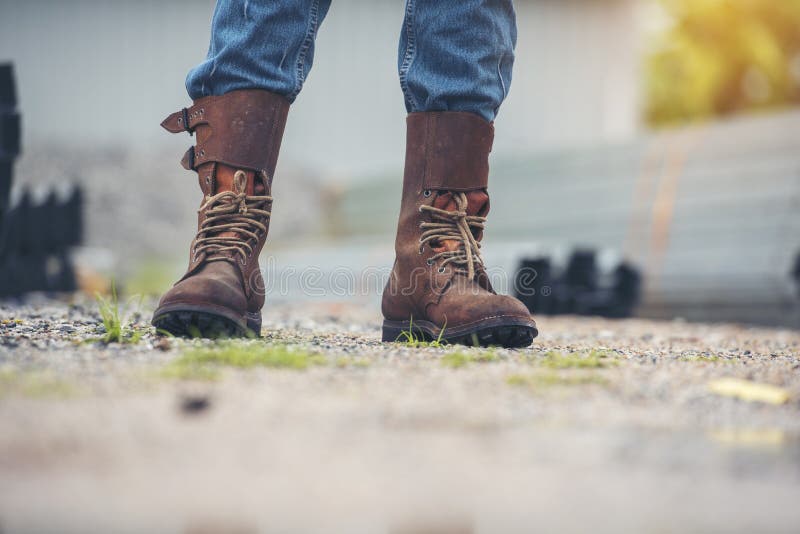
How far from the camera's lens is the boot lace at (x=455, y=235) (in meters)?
1.77

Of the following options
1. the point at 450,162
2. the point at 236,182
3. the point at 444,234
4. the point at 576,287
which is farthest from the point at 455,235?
the point at 576,287

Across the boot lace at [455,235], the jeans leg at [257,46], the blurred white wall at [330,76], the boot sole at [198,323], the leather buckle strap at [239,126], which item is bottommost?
the boot sole at [198,323]

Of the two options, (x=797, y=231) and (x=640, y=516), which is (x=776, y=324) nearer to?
(x=797, y=231)

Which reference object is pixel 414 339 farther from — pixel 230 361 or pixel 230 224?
pixel 230 361

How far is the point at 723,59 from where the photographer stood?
1415 cm

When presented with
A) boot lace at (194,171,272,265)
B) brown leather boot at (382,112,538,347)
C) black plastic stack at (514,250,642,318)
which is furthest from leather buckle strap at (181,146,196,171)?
black plastic stack at (514,250,642,318)

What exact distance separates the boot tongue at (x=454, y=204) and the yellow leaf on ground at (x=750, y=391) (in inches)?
27.2

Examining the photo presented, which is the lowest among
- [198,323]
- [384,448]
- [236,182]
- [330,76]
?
[384,448]

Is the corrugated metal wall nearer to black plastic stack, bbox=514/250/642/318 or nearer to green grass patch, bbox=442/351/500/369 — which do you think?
black plastic stack, bbox=514/250/642/318

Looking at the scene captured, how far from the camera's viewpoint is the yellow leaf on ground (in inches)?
46.8

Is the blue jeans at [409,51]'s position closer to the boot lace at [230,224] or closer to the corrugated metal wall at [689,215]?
the boot lace at [230,224]

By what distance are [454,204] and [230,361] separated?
0.71 meters

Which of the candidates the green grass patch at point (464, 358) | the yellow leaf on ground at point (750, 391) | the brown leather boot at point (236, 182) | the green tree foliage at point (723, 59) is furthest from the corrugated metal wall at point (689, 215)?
the green tree foliage at point (723, 59)

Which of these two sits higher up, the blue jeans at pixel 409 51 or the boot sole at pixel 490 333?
the blue jeans at pixel 409 51
